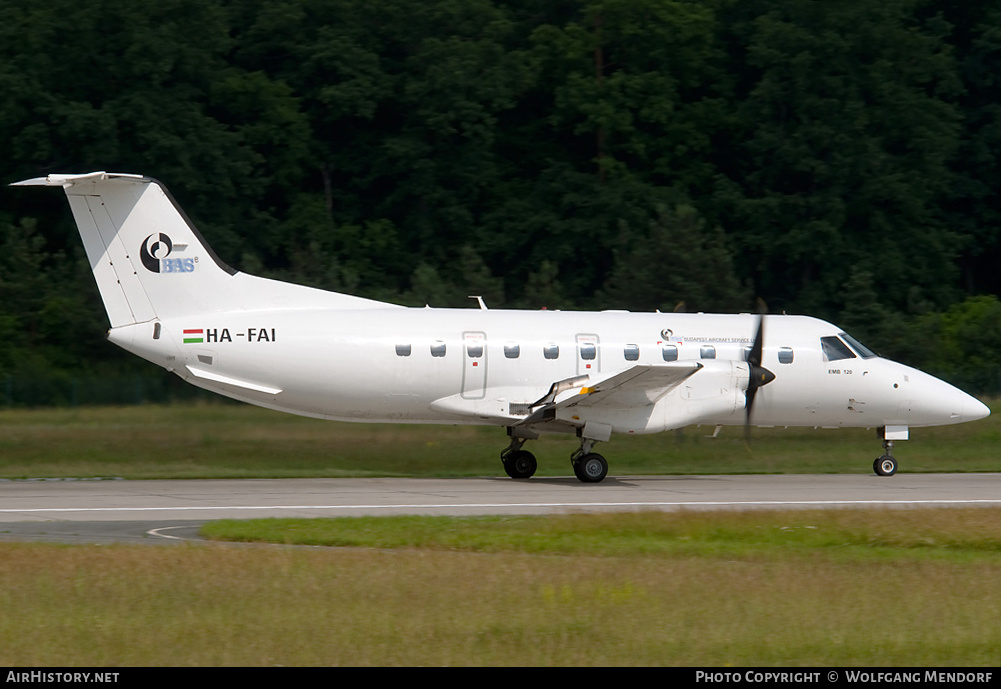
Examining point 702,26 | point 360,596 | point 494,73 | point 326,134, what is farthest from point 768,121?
point 360,596

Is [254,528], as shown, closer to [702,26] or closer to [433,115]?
[433,115]

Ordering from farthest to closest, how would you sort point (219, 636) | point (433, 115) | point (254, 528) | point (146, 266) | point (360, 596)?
point (433, 115) < point (146, 266) < point (254, 528) < point (360, 596) < point (219, 636)

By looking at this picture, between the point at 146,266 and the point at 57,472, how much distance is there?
15.3 feet

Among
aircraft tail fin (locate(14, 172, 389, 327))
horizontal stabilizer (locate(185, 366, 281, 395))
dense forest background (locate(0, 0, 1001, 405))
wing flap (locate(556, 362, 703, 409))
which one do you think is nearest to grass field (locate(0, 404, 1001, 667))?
wing flap (locate(556, 362, 703, 409))

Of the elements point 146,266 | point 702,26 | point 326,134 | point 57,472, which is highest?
point 702,26

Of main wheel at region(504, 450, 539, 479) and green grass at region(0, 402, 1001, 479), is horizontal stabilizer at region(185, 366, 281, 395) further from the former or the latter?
main wheel at region(504, 450, 539, 479)

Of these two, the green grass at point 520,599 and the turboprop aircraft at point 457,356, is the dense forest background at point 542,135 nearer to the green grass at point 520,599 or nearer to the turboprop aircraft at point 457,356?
the turboprop aircraft at point 457,356

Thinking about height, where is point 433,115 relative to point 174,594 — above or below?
above

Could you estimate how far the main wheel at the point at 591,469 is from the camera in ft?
76.3

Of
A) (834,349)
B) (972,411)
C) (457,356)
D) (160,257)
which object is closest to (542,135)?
(834,349)

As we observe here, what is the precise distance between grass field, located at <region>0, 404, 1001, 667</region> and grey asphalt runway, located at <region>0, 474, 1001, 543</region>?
1.41 metres

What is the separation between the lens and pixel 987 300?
45.6 meters

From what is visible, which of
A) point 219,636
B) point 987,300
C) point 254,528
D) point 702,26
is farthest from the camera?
point 702,26

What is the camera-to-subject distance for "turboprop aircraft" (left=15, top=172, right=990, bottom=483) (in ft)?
72.6
